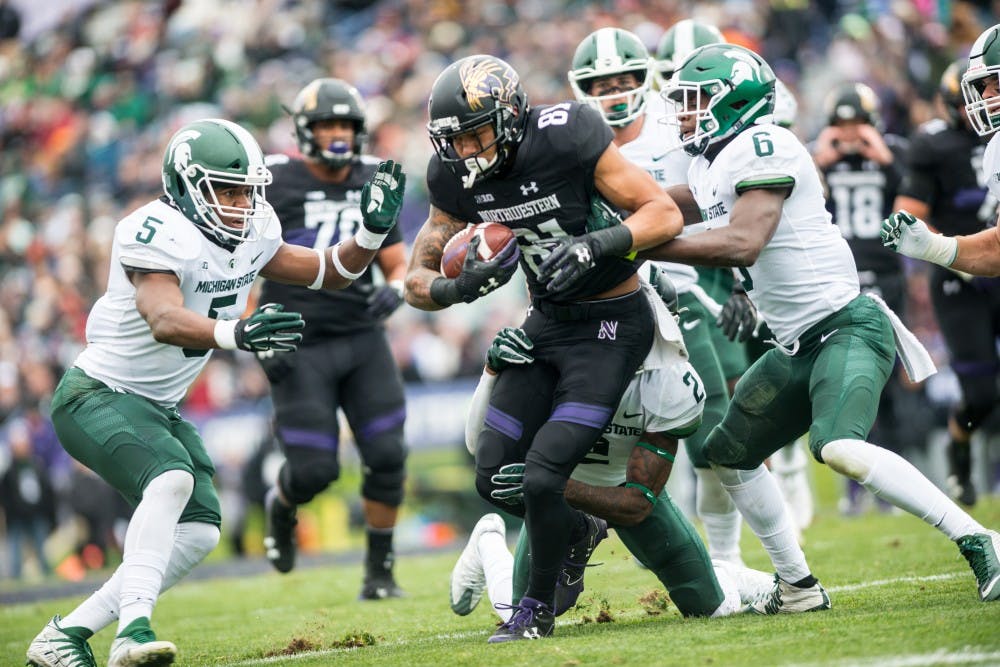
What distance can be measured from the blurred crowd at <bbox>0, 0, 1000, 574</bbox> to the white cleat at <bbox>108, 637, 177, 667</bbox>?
8177 mm

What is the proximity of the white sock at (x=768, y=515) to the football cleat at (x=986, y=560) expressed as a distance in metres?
0.67

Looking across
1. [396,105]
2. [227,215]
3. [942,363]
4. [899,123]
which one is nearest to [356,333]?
[227,215]

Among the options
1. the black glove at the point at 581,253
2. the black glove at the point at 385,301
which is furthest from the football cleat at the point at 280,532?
the black glove at the point at 581,253

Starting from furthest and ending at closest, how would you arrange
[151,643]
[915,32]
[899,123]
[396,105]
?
1. [396,105]
2. [915,32]
3. [899,123]
4. [151,643]

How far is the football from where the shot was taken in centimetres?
460

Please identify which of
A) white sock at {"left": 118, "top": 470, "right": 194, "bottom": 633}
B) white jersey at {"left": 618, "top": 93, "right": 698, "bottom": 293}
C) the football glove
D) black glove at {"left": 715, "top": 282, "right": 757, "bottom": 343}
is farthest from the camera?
white jersey at {"left": 618, "top": 93, "right": 698, "bottom": 293}

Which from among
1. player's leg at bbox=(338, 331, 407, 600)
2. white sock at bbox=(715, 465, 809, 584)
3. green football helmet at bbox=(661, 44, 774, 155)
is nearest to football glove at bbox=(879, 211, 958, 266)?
green football helmet at bbox=(661, 44, 774, 155)

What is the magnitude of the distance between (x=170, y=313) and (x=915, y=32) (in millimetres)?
10331

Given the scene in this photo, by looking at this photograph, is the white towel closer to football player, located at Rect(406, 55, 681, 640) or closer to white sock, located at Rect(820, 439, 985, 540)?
white sock, located at Rect(820, 439, 985, 540)

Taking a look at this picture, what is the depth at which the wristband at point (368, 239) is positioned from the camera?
5414 millimetres

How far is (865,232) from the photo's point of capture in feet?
27.1

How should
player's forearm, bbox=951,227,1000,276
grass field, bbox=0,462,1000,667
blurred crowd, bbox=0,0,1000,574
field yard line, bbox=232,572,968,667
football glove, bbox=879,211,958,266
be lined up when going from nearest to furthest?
field yard line, bbox=232,572,968,667 < grass field, bbox=0,462,1000,667 < football glove, bbox=879,211,958,266 < player's forearm, bbox=951,227,1000,276 < blurred crowd, bbox=0,0,1000,574

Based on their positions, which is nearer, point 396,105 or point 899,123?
point 899,123

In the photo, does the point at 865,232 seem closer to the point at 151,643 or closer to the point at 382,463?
the point at 382,463
